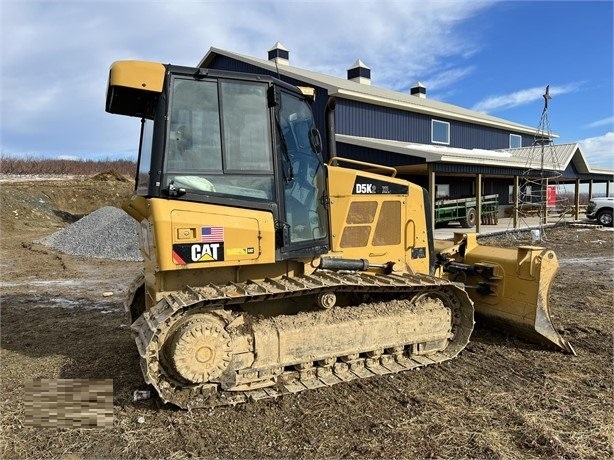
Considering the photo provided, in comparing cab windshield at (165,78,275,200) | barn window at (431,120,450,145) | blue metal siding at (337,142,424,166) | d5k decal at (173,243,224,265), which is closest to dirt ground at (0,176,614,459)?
d5k decal at (173,243,224,265)

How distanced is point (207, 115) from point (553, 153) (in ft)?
85.6

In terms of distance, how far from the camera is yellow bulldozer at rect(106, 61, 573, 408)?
3934 mm

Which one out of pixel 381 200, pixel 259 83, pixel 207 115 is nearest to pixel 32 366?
pixel 207 115

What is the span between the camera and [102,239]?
15367 mm

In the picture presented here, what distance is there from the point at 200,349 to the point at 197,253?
2.68 feet

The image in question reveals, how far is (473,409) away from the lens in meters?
4.05

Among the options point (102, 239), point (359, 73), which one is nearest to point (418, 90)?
point (359, 73)

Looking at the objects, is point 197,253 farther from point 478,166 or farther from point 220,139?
point 478,166

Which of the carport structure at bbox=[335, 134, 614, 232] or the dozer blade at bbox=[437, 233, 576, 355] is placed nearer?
the dozer blade at bbox=[437, 233, 576, 355]

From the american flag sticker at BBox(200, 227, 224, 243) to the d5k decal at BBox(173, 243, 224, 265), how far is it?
3cm

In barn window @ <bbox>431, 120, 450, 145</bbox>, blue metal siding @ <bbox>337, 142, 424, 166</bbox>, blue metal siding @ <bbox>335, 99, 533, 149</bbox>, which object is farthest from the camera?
barn window @ <bbox>431, 120, 450, 145</bbox>

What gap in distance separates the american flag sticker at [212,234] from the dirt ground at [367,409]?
4.86ft

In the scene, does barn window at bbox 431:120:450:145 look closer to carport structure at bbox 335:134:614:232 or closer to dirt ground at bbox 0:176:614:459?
carport structure at bbox 335:134:614:232

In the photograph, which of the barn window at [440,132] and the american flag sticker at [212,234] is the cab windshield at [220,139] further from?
the barn window at [440,132]
